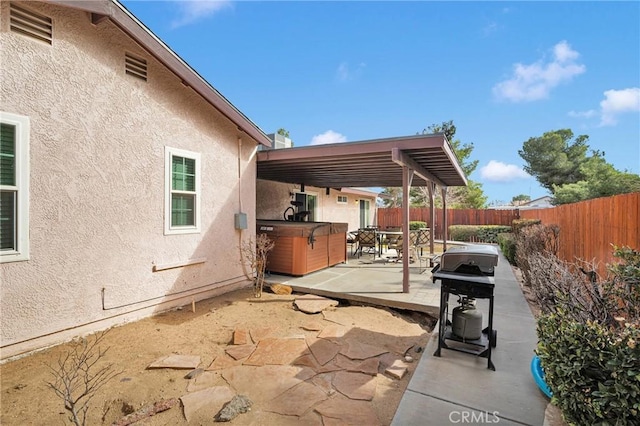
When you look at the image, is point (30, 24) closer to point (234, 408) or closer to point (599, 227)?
point (234, 408)

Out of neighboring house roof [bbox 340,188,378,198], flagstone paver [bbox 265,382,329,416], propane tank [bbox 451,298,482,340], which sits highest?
neighboring house roof [bbox 340,188,378,198]

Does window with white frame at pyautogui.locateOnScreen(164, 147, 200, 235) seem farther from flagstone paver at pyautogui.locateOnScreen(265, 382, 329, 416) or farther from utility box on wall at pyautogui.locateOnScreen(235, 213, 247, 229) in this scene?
flagstone paver at pyautogui.locateOnScreen(265, 382, 329, 416)

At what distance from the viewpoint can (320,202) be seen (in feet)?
46.4

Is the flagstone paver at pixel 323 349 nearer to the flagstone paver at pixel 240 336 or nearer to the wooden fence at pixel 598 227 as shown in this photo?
the flagstone paver at pixel 240 336

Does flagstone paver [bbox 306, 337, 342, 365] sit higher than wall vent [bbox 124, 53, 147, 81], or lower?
lower

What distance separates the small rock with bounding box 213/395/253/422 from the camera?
8.74 feet

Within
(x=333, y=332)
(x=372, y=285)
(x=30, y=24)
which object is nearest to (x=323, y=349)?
(x=333, y=332)

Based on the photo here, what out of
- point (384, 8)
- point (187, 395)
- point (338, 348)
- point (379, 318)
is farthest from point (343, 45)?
point (187, 395)

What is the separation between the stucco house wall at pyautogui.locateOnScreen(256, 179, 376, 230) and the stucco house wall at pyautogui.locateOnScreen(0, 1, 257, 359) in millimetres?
4265

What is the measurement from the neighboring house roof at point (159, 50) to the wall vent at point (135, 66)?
0.23 metres

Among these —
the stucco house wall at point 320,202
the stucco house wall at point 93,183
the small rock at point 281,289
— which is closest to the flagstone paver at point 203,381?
the stucco house wall at point 93,183

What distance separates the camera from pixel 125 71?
4832 millimetres

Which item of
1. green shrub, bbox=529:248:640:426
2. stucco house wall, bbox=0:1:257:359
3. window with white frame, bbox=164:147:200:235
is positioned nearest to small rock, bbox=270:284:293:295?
stucco house wall, bbox=0:1:257:359

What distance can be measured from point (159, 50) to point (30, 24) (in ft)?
→ 5.22
